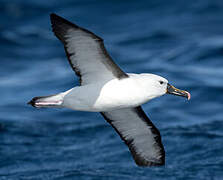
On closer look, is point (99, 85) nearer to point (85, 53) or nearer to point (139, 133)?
point (85, 53)

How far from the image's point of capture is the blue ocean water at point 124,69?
15625mm

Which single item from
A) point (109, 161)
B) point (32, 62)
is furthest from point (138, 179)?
point (32, 62)

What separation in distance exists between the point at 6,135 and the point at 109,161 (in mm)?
3608

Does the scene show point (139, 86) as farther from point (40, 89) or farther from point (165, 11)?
point (165, 11)

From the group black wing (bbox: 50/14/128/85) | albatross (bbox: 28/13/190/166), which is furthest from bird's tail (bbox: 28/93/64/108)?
black wing (bbox: 50/14/128/85)

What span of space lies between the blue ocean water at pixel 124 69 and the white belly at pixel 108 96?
5213 mm

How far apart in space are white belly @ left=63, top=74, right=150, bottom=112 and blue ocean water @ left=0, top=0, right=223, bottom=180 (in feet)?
17.1

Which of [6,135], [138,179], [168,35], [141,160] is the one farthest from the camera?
[168,35]

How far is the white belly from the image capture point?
962cm

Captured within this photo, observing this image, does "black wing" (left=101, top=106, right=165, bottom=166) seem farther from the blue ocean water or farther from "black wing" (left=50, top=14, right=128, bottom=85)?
the blue ocean water

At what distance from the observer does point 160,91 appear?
9.88m

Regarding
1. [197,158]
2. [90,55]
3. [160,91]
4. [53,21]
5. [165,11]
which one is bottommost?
[197,158]

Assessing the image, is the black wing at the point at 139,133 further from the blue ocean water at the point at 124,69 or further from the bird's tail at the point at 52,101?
the blue ocean water at the point at 124,69

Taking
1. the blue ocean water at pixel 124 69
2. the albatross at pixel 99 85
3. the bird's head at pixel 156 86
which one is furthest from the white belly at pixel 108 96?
the blue ocean water at pixel 124 69
